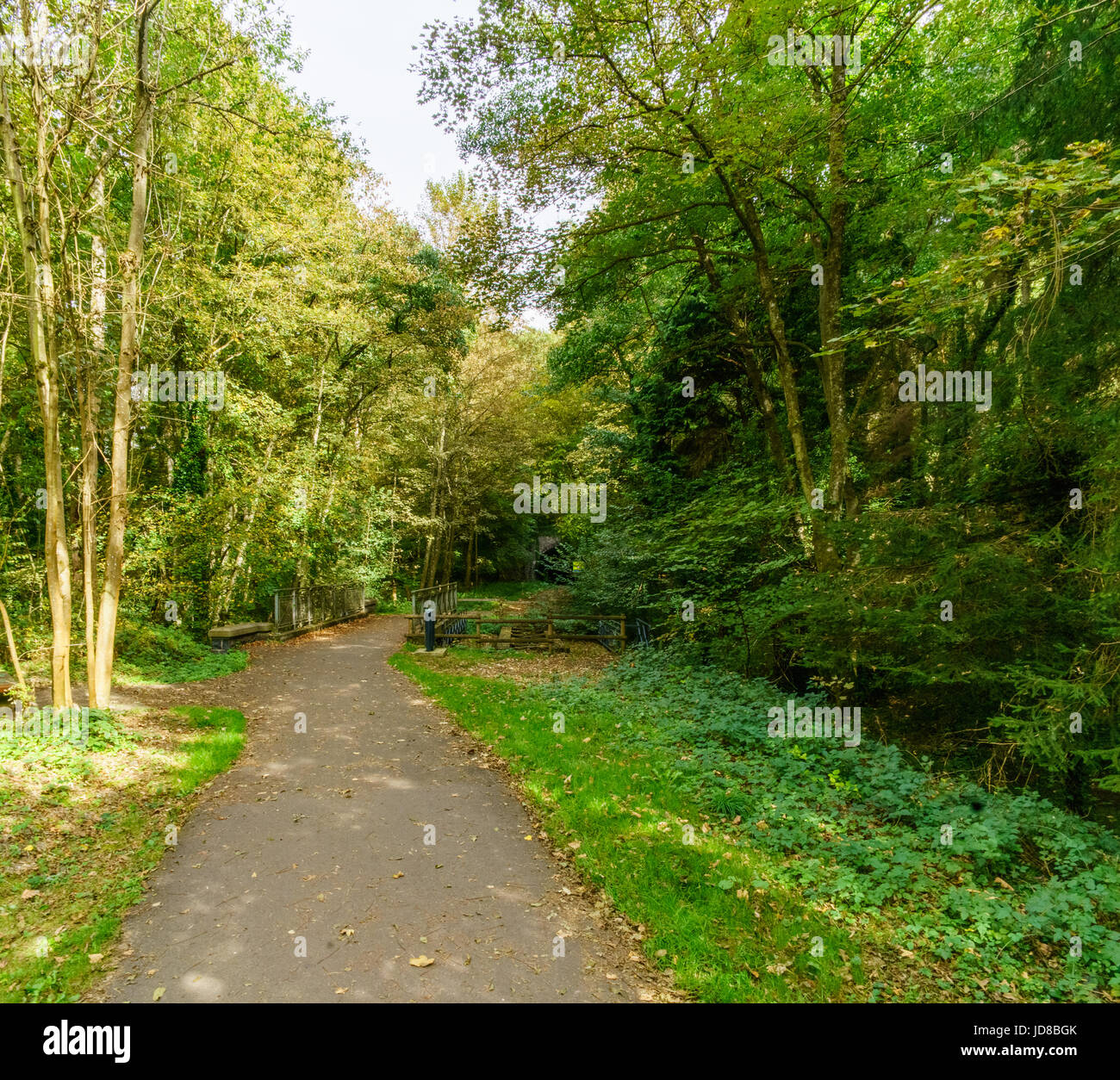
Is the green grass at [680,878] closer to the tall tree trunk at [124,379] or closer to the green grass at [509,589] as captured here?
the tall tree trunk at [124,379]

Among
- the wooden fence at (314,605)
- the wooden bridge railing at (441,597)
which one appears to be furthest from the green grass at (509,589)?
the wooden fence at (314,605)

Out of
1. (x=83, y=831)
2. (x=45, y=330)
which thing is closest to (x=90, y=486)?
(x=45, y=330)

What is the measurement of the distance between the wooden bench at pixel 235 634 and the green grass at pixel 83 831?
579cm

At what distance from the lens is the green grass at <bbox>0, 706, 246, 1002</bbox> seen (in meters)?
3.47

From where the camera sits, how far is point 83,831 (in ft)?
16.1

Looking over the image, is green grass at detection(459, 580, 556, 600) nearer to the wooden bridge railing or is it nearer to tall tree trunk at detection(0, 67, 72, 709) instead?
the wooden bridge railing

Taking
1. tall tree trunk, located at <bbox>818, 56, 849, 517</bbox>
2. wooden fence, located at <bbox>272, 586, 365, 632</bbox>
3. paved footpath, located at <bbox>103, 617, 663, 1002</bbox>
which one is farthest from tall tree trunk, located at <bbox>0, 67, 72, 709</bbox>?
tall tree trunk, located at <bbox>818, 56, 849, 517</bbox>

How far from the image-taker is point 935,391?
7738 mm

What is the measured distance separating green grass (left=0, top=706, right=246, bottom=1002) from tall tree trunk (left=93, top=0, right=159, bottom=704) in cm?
118

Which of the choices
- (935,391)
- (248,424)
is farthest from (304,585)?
(935,391)

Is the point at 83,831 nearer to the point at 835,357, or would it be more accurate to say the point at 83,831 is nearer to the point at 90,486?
the point at 90,486

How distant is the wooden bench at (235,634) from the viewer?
42.8 ft

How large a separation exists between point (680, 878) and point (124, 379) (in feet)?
29.1
